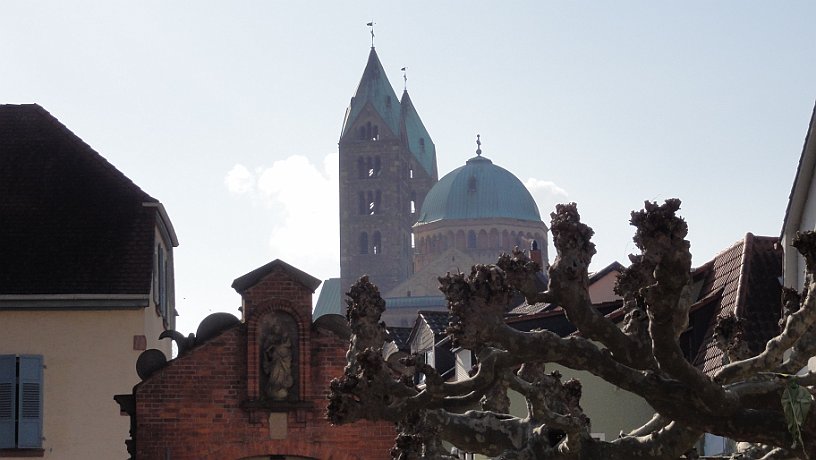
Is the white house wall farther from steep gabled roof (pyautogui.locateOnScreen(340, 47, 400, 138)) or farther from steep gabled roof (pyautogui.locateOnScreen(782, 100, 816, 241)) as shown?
steep gabled roof (pyautogui.locateOnScreen(340, 47, 400, 138))

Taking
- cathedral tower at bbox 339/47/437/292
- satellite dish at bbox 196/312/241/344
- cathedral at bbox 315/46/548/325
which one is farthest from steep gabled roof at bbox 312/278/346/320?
satellite dish at bbox 196/312/241/344

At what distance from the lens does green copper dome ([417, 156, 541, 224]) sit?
5950 inches

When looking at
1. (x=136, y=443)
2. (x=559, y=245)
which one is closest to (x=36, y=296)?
(x=136, y=443)

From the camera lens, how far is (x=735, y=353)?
18.1 meters

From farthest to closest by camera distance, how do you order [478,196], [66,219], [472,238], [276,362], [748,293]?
1. [478,196]
2. [472,238]
3. [66,219]
4. [748,293]
5. [276,362]

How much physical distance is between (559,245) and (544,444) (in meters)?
2.36

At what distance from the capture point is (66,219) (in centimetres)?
3002

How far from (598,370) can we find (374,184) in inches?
5619

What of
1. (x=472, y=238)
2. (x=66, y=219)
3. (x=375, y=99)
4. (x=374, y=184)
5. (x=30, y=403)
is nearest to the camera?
(x=30, y=403)

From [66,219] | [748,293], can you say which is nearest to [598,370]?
[748,293]

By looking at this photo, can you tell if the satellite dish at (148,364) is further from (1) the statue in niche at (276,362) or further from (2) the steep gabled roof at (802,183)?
(2) the steep gabled roof at (802,183)

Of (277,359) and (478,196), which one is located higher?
(478,196)

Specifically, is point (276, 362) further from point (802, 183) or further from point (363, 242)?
point (363, 242)

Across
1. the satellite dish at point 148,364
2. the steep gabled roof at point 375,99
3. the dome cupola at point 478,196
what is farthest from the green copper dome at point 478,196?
the satellite dish at point 148,364
